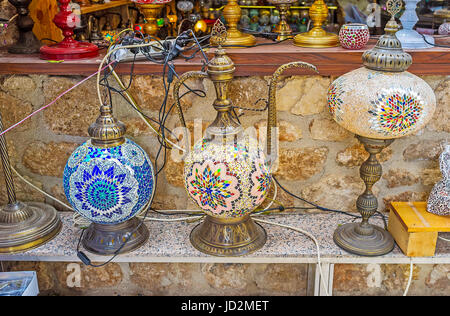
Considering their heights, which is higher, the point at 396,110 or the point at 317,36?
the point at 317,36

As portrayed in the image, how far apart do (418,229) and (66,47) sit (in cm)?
117

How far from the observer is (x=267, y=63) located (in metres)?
1.33

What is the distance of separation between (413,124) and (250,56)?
1.63 ft

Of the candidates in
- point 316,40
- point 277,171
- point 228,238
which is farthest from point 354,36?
point 228,238

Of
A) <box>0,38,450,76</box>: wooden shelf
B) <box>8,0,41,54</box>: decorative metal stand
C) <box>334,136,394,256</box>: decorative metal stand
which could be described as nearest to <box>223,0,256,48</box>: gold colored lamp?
<box>0,38,450,76</box>: wooden shelf

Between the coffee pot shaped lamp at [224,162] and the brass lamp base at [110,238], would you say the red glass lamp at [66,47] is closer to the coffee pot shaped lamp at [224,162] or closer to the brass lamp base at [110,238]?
the coffee pot shaped lamp at [224,162]

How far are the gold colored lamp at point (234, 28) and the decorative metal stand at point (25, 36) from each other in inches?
24.2

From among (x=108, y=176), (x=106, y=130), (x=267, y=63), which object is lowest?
(x=108, y=176)

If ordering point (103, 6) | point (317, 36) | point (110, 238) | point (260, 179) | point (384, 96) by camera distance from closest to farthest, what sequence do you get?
point (384, 96)
point (260, 179)
point (110, 238)
point (317, 36)
point (103, 6)

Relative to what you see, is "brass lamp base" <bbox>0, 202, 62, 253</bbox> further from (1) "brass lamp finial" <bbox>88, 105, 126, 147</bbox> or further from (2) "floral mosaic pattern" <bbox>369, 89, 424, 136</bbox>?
(2) "floral mosaic pattern" <bbox>369, 89, 424, 136</bbox>

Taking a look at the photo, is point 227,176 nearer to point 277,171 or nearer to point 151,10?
point 277,171

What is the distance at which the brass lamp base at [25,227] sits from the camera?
131cm

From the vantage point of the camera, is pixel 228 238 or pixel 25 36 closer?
pixel 228 238
